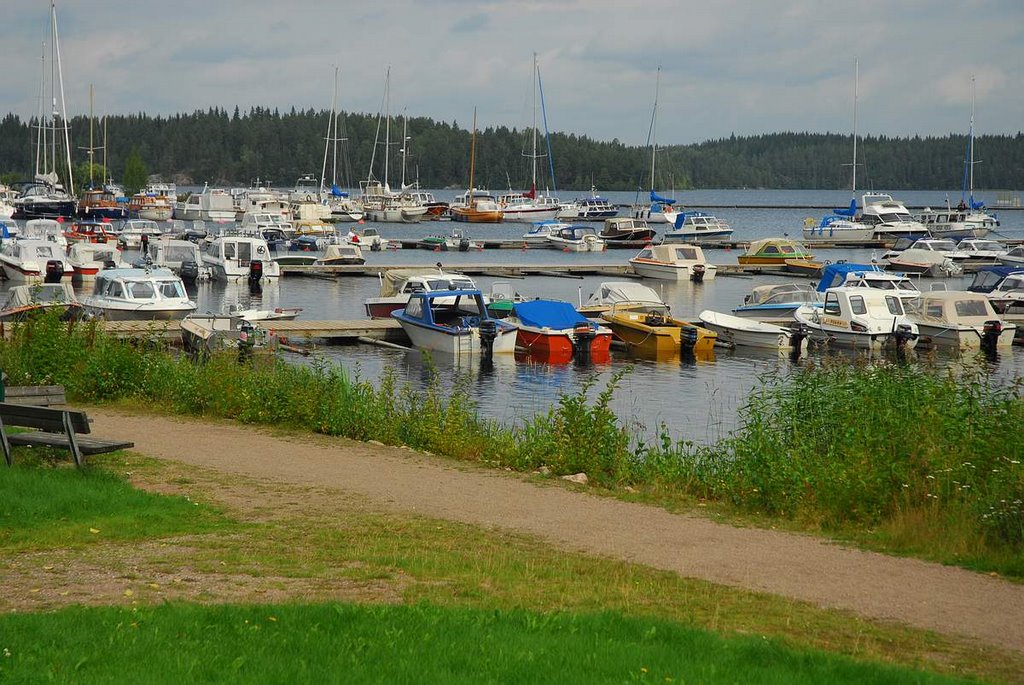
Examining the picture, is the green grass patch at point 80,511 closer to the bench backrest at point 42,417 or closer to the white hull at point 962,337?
the bench backrest at point 42,417

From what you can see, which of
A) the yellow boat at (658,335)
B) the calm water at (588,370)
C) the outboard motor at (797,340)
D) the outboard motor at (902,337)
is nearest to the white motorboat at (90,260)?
the calm water at (588,370)

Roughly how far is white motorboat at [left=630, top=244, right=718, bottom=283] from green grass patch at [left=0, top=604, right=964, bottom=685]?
59071mm

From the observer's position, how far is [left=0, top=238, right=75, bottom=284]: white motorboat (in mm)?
56000

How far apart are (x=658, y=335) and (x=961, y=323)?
10264 millimetres

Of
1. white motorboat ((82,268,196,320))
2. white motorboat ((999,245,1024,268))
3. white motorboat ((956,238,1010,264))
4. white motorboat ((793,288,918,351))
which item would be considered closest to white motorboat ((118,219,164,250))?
white motorboat ((82,268,196,320))

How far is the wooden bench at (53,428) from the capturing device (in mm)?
12906

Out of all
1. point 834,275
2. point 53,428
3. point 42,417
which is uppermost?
point 42,417

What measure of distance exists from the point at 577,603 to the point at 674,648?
144 cm

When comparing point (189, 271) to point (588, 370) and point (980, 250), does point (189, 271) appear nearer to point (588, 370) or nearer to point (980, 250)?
point (588, 370)

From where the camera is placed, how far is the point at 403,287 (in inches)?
1816

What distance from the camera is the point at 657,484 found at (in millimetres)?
→ 14797

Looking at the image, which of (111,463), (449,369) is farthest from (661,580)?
(449,369)

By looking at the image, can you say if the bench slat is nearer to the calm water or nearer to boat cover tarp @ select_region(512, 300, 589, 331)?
the calm water

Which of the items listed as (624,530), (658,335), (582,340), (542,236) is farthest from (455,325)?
(542,236)
